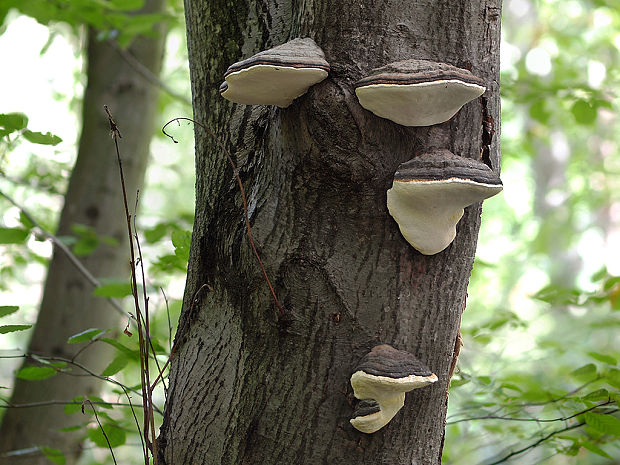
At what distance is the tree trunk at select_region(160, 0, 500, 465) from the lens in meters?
1.01

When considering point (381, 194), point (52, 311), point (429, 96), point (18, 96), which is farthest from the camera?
point (18, 96)

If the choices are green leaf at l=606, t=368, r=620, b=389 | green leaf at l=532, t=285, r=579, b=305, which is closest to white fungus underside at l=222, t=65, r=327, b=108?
green leaf at l=606, t=368, r=620, b=389

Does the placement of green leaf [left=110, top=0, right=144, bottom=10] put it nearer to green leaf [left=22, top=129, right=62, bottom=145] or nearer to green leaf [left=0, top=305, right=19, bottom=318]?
green leaf [left=22, top=129, right=62, bottom=145]

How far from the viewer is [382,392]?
3.23ft

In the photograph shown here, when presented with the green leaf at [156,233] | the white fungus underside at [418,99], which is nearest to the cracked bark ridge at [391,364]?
the white fungus underside at [418,99]

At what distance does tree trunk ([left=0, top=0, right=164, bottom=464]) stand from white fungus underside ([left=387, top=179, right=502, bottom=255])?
94.5 inches

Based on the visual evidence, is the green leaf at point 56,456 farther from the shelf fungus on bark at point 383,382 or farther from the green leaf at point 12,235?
the shelf fungus on bark at point 383,382

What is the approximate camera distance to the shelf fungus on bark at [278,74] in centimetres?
90

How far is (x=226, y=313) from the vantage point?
120 centimetres

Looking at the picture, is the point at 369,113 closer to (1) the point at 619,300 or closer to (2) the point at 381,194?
(2) the point at 381,194

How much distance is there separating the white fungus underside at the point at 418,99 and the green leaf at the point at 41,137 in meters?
1.13

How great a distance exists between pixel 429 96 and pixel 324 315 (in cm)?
47

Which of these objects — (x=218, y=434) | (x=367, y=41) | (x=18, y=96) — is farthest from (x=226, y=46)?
(x=18, y=96)

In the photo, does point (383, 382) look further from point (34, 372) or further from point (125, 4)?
point (125, 4)
